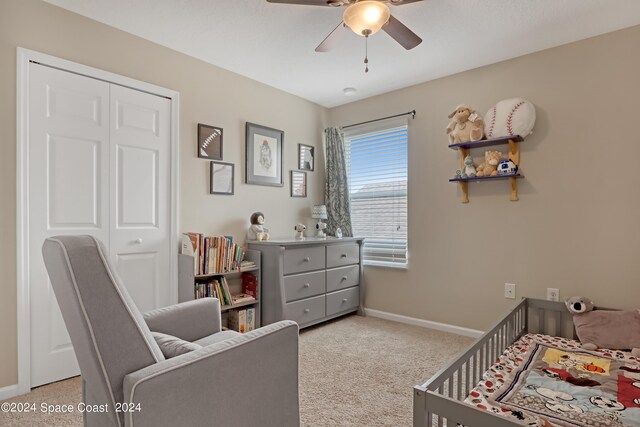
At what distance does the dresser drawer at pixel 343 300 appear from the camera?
3.42 meters

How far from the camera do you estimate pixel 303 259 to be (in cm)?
316

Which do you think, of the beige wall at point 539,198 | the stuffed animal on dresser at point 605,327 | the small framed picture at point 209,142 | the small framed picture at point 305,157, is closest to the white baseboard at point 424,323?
the beige wall at point 539,198

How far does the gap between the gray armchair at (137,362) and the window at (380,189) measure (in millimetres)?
2523

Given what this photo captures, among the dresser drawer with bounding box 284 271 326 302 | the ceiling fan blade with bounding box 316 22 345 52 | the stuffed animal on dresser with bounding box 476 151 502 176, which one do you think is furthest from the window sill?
the ceiling fan blade with bounding box 316 22 345 52

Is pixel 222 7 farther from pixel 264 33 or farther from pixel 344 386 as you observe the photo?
pixel 344 386

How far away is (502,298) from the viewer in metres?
2.92

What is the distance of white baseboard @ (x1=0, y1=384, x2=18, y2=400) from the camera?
78.2 inches

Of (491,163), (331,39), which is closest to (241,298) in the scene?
(331,39)

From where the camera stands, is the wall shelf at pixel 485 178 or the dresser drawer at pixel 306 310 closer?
the wall shelf at pixel 485 178

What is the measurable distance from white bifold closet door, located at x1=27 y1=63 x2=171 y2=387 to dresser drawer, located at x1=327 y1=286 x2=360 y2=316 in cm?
151

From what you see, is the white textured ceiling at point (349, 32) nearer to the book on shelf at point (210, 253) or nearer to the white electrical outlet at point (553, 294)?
the book on shelf at point (210, 253)

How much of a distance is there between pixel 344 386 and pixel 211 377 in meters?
1.25

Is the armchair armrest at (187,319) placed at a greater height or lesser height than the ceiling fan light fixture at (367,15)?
lesser

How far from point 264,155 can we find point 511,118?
7.23 feet
